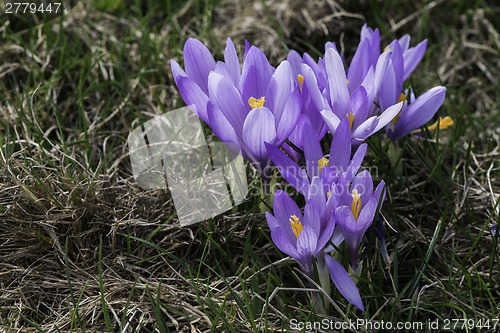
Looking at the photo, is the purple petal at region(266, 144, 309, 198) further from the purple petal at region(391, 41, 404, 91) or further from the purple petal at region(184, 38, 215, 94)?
the purple petal at region(391, 41, 404, 91)

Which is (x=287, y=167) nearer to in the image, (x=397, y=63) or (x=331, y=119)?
(x=331, y=119)

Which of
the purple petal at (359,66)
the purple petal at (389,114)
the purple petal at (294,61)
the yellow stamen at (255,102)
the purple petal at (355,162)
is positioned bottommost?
the purple petal at (355,162)

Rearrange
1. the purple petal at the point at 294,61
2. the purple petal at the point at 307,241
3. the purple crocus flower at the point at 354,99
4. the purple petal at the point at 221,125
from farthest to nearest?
the purple petal at the point at 294,61
the purple crocus flower at the point at 354,99
the purple petal at the point at 221,125
the purple petal at the point at 307,241

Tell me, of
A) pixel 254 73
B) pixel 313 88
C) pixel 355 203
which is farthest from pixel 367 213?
pixel 254 73

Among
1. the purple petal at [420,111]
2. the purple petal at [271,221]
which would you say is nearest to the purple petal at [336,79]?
the purple petal at [420,111]

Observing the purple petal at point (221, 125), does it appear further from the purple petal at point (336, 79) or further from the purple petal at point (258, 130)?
the purple petal at point (336, 79)

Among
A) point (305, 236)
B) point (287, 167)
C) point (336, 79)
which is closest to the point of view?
point (305, 236)

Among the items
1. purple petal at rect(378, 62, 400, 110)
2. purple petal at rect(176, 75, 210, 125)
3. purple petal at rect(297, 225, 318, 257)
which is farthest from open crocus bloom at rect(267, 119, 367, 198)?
purple petal at rect(378, 62, 400, 110)
